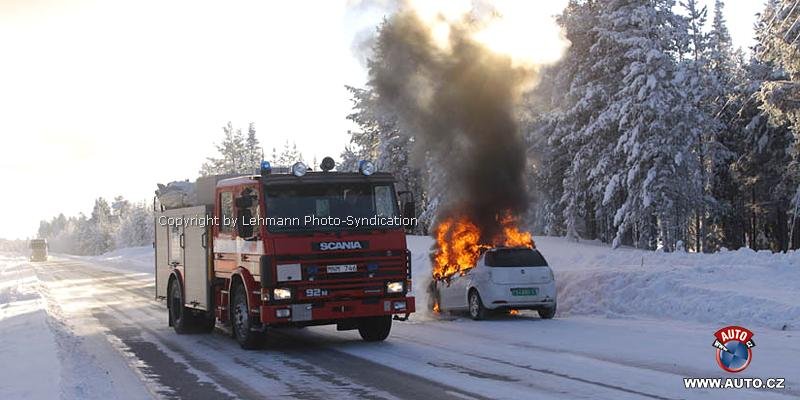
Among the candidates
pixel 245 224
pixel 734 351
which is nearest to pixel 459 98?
pixel 245 224

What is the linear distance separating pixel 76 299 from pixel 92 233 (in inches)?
5875

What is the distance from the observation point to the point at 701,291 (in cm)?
1730

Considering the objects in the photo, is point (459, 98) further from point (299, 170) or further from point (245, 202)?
point (245, 202)

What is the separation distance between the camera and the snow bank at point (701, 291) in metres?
15.6

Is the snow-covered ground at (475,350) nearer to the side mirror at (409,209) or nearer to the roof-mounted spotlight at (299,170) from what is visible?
the side mirror at (409,209)

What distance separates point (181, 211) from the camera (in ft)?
53.4

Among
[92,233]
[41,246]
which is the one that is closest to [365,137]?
[41,246]

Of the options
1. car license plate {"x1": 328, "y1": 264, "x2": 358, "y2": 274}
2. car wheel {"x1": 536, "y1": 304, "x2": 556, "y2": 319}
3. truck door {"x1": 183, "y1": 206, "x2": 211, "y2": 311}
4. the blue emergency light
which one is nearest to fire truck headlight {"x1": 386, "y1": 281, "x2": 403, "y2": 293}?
car license plate {"x1": 328, "y1": 264, "x2": 358, "y2": 274}

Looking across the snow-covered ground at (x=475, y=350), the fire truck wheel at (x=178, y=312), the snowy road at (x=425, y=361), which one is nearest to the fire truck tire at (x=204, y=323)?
the fire truck wheel at (x=178, y=312)

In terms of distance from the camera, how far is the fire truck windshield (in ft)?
41.4

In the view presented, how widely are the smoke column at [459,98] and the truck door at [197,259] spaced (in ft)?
25.4

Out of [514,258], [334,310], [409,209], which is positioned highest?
[409,209]

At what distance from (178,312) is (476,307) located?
642 cm

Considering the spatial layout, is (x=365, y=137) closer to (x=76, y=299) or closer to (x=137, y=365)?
(x=76, y=299)
